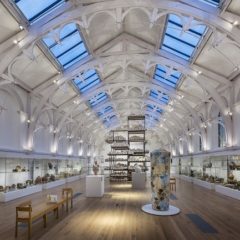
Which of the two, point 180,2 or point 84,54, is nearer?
point 180,2

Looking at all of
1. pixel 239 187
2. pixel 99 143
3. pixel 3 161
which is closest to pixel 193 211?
pixel 239 187

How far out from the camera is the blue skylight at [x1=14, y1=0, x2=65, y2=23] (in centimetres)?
Answer: 1164

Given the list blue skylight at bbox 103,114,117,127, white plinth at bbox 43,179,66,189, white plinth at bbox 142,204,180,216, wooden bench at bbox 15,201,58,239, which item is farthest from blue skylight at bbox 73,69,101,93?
blue skylight at bbox 103,114,117,127

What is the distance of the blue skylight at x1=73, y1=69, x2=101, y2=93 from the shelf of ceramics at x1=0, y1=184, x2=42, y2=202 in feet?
28.9

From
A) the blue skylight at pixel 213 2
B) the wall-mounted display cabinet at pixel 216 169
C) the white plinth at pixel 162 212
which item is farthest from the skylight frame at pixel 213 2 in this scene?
the wall-mounted display cabinet at pixel 216 169

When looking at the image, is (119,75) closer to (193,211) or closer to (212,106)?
(212,106)

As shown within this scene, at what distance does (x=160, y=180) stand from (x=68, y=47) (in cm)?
990

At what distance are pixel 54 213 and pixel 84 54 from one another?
11.4 m

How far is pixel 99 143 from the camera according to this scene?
49781 millimetres

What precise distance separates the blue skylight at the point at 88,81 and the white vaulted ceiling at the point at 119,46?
4 cm

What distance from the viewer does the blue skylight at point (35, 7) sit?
11.6 meters

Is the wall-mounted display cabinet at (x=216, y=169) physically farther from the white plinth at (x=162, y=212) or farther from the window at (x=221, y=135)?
the white plinth at (x=162, y=212)

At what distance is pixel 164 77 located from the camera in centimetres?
2359

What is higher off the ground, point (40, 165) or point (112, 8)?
point (112, 8)
